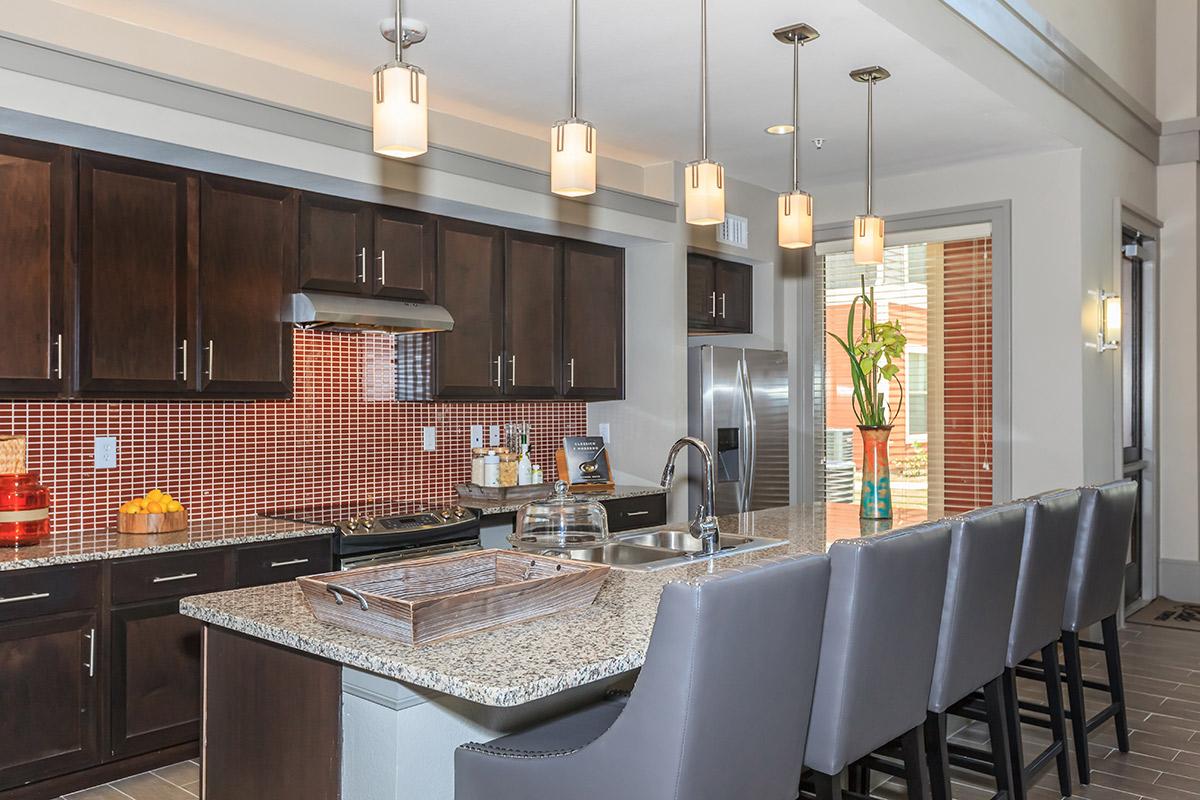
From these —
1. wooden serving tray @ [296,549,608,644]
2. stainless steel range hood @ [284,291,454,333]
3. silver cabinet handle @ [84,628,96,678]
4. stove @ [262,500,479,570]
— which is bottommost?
silver cabinet handle @ [84,628,96,678]

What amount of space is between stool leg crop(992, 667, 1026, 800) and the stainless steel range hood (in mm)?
2714

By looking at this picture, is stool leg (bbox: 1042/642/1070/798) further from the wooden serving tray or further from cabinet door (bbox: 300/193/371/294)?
cabinet door (bbox: 300/193/371/294)

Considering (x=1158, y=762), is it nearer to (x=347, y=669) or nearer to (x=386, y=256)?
(x=347, y=669)

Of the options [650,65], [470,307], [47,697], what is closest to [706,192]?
[650,65]

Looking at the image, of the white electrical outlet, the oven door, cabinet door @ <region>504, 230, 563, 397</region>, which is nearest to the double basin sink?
the oven door

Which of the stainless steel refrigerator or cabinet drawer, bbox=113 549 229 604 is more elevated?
the stainless steel refrigerator

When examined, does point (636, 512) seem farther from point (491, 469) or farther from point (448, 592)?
point (448, 592)

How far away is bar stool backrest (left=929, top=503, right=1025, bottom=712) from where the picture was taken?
2.49 metres

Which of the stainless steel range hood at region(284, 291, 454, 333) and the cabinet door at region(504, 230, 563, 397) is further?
the cabinet door at region(504, 230, 563, 397)

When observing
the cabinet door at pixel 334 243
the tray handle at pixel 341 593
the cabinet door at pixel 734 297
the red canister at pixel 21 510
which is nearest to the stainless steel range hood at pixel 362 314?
the cabinet door at pixel 334 243

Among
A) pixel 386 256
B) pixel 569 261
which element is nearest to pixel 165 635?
pixel 386 256

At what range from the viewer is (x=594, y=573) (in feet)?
7.06

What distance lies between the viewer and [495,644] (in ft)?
5.89

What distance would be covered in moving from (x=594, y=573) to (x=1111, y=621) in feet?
8.33
